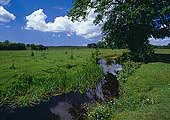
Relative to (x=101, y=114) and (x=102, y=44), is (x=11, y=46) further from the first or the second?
(x=101, y=114)

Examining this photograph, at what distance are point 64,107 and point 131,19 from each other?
36021mm

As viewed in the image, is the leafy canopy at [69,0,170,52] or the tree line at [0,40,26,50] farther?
the tree line at [0,40,26,50]

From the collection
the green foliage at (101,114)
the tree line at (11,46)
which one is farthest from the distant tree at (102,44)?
the tree line at (11,46)

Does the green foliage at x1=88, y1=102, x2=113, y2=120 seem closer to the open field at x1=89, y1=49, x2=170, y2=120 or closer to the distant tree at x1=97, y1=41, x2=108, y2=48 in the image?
the open field at x1=89, y1=49, x2=170, y2=120

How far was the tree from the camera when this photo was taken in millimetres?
62697

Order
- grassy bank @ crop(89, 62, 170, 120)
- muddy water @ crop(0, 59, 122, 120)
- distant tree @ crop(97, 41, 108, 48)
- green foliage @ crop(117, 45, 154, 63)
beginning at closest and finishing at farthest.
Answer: grassy bank @ crop(89, 62, 170, 120), muddy water @ crop(0, 59, 122, 120), green foliage @ crop(117, 45, 154, 63), distant tree @ crop(97, 41, 108, 48)

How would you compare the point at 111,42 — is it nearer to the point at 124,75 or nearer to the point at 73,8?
the point at 73,8

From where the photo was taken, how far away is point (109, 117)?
22.0 meters

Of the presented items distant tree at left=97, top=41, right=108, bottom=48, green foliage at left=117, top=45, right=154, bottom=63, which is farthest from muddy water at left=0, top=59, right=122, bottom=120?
distant tree at left=97, top=41, right=108, bottom=48

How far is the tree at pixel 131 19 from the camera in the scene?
6270 centimetres

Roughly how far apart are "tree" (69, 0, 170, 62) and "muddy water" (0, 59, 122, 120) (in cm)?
2728

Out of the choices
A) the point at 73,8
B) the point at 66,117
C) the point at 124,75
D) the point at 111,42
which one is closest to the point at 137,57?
the point at 111,42

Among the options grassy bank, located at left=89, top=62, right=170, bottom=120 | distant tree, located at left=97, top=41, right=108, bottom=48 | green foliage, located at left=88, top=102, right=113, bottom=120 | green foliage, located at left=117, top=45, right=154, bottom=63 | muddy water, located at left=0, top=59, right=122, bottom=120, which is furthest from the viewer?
distant tree, located at left=97, top=41, right=108, bottom=48

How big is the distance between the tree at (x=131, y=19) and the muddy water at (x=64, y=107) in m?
27.3
